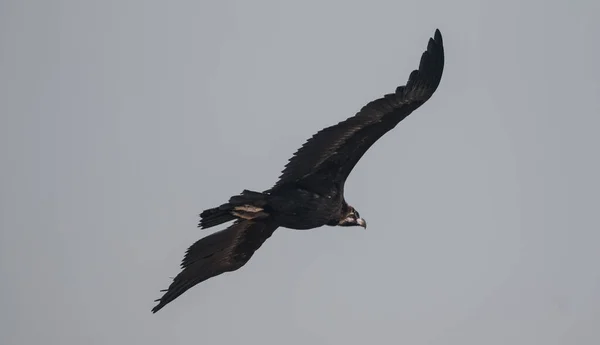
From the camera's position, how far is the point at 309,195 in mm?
23297

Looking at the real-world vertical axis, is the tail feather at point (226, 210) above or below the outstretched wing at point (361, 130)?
below

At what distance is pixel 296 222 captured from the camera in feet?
77.1

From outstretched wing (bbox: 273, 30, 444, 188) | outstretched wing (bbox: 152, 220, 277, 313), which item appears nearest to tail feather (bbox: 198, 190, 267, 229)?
outstretched wing (bbox: 273, 30, 444, 188)

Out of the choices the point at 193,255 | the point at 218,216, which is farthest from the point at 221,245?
the point at 218,216

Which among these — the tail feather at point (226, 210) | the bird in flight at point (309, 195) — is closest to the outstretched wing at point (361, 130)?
the bird in flight at point (309, 195)

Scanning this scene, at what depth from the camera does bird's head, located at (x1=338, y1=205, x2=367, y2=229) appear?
24.2m

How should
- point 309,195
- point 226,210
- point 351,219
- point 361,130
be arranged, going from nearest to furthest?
1. point 226,210
2. point 361,130
3. point 309,195
4. point 351,219

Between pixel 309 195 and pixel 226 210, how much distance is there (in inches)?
71.3

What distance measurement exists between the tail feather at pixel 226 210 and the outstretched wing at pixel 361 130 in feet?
3.03

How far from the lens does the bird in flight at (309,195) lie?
73.6 feet

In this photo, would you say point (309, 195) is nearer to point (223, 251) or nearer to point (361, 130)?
point (361, 130)

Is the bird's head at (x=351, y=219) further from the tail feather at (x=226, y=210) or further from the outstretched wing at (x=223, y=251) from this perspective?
the tail feather at (x=226, y=210)

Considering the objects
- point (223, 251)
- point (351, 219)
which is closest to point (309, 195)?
point (351, 219)

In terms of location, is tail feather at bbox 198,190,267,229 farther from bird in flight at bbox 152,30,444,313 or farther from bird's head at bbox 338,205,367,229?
bird's head at bbox 338,205,367,229
